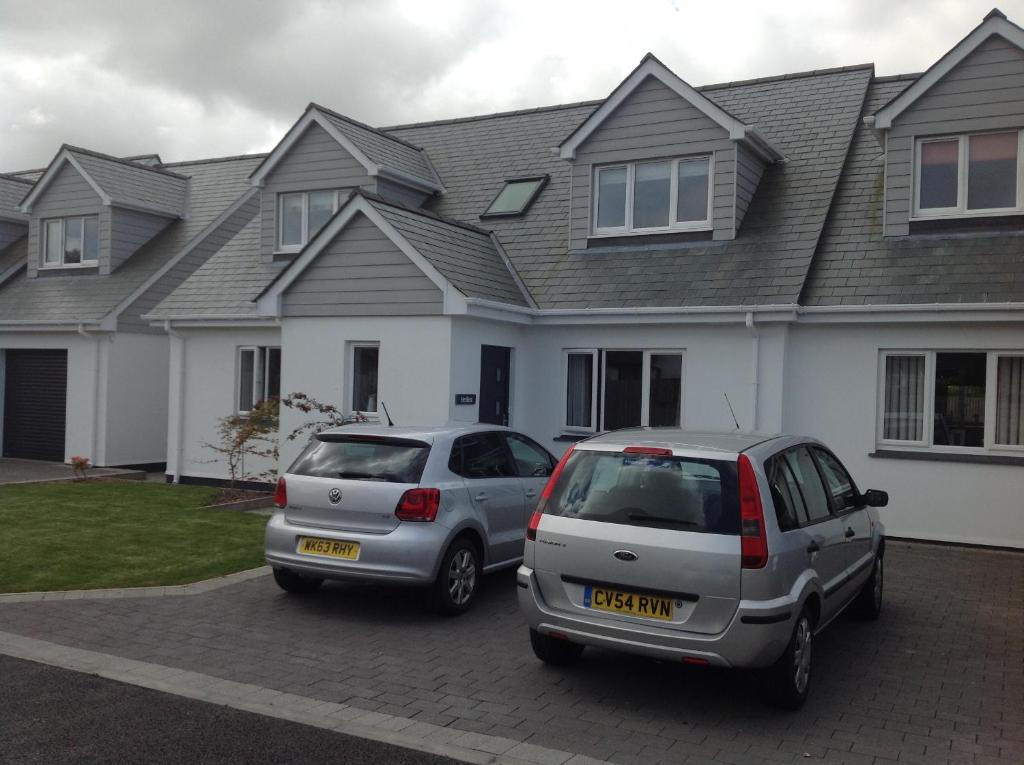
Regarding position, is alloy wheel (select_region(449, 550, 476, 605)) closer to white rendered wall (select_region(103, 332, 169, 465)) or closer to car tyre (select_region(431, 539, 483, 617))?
car tyre (select_region(431, 539, 483, 617))

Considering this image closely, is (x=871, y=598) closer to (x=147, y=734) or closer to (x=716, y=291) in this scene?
(x=147, y=734)

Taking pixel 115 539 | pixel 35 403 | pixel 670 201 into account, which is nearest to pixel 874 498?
pixel 670 201

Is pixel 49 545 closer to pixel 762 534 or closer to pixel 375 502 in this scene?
pixel 375 502

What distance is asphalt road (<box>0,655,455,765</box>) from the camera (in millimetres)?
5098

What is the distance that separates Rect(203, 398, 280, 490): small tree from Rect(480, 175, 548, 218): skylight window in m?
5.35

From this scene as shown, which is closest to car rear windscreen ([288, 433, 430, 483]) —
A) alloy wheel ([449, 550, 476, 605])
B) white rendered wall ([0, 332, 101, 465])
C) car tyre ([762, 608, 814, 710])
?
alloy wheel ([449, 550, 476, 605])

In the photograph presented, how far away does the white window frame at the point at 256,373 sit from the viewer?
17281 mm

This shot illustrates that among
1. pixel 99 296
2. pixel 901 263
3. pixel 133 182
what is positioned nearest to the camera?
pixel 901 263

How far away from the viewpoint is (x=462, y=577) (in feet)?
27.5

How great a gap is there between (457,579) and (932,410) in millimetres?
7471

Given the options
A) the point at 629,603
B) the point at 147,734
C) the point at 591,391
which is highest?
the point at 591,391

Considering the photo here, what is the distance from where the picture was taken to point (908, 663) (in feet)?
23.4

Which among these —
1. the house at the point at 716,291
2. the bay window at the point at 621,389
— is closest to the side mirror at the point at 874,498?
the house at the point at 716,291

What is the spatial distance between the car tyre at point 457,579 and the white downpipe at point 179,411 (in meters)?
11.0
